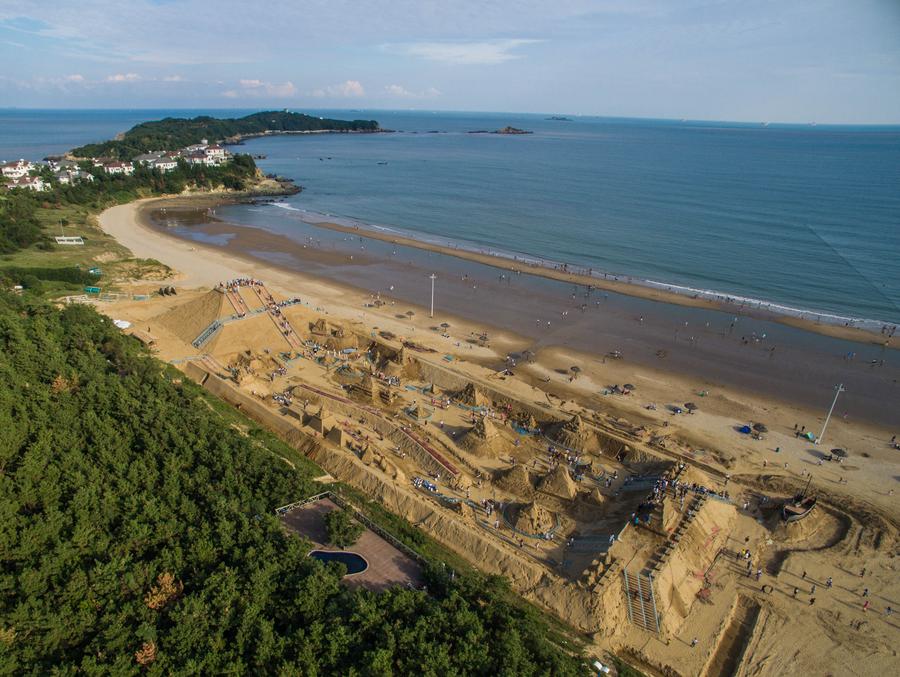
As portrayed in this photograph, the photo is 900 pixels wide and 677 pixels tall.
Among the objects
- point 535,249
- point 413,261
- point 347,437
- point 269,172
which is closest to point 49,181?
point 269,172

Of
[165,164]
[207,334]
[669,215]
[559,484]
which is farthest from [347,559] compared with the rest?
[165,164]

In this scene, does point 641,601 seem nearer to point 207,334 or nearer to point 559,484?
point 559,484

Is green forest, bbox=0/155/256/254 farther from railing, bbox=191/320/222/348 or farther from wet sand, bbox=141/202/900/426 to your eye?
railing, bbox=191/320/222/348

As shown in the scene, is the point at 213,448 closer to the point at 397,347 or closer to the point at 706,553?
the point at 397,347

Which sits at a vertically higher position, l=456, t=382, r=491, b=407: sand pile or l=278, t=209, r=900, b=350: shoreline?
l=278, t=209, r=900, b=350: shoreline

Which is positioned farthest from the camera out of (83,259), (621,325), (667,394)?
(83,259)

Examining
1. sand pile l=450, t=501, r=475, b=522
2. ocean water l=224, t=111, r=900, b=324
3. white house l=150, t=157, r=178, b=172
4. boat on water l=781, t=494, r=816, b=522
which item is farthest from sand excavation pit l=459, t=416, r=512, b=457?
white house l=150, t=157, r=178, b=172

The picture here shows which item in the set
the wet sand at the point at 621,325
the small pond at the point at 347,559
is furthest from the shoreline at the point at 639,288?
the small pond at the point at 347,559
